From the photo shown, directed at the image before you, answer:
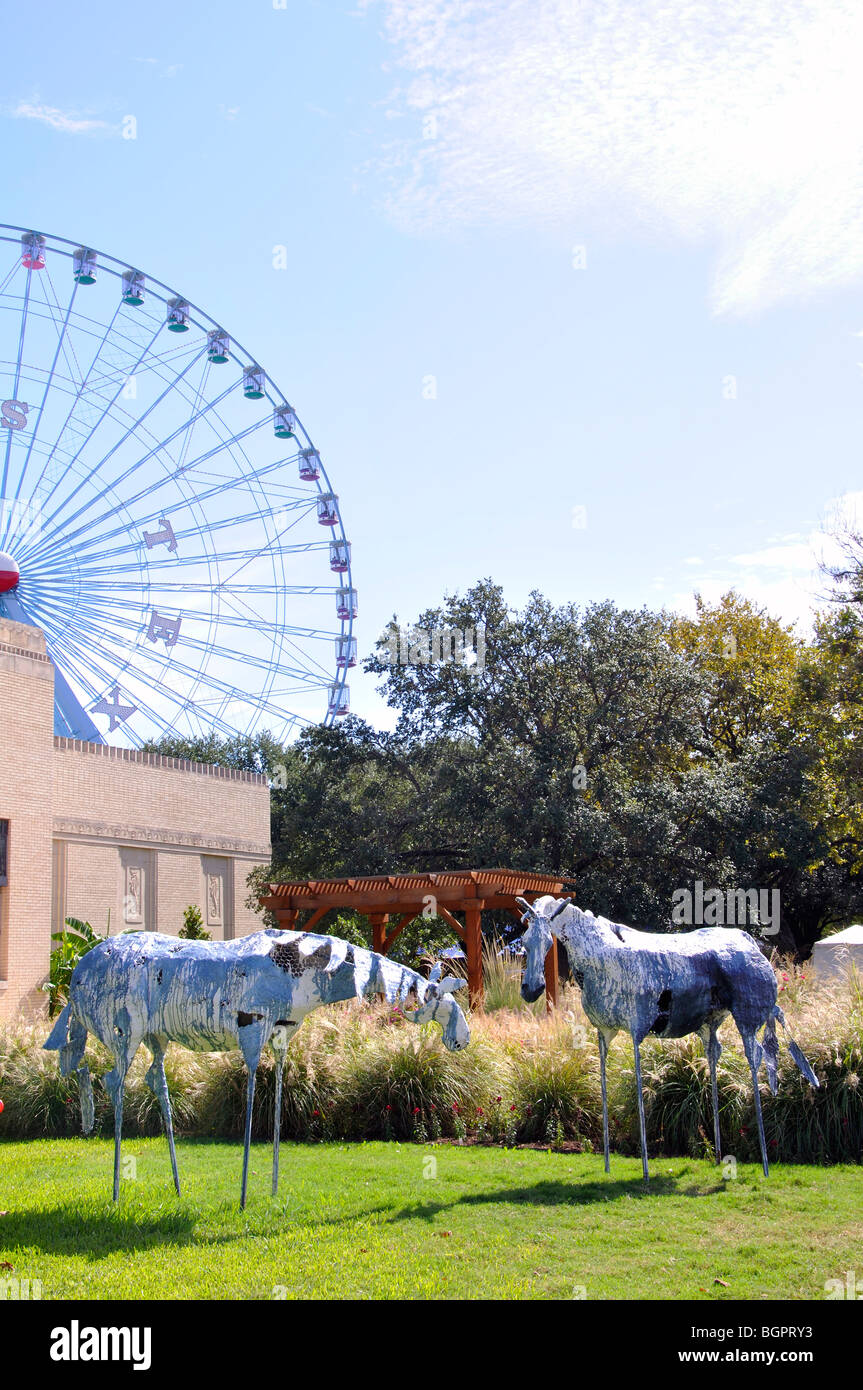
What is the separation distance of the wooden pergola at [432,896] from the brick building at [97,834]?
4.65m

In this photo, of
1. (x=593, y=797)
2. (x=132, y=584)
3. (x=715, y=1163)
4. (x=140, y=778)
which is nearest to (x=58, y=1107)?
(x=715, y=1163)

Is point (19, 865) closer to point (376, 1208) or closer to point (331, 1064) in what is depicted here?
point (331, 1064)

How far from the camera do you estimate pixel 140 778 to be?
91.2 feet

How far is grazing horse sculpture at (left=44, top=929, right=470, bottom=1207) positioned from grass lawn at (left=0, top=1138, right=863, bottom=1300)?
2.09ft

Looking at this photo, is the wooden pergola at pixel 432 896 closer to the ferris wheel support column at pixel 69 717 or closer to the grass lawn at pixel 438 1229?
the ferris wheel support column at pixel 69 717

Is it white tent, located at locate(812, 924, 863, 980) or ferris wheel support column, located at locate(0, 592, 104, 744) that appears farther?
ferris wheel support column, located at locate(0, 592, 104, 744)

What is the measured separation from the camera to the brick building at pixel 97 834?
2198 cm

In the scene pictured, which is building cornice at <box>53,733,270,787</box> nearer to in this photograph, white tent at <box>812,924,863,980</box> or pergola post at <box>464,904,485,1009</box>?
pergola post at <box>464,904,485,1009</box>

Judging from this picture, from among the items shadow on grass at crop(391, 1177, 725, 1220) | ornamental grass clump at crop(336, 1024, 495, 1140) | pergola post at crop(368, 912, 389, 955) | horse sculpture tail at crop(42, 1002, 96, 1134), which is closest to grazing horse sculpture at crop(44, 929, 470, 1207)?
horse sculpture tail at crop(42, 1002, 96, 1134)

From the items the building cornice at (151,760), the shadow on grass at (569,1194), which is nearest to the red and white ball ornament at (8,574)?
the building cornice at (151,760)

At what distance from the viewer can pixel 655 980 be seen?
33.1 feet

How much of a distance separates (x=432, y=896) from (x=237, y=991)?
11405mm

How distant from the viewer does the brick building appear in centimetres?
2198

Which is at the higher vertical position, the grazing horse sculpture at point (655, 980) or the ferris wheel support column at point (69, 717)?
the ferris wheel support column at point (69, 717)
